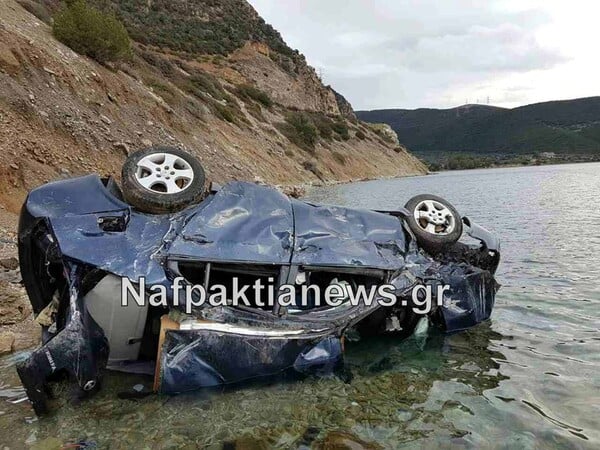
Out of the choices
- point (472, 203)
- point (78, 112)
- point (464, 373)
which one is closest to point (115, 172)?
point (78, 112)

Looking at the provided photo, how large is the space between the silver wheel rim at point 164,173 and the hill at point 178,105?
20.7 feet

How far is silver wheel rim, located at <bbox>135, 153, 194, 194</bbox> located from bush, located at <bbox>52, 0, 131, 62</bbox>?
16042 mm

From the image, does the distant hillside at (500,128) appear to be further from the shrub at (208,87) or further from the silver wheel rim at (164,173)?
the silver wheel rim at (164,173)

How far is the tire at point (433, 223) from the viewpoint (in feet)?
15.2

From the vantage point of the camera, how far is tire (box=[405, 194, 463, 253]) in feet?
15.2

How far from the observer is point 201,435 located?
3396 mm

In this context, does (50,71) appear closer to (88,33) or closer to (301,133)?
(88,33)

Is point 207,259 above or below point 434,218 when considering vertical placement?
below

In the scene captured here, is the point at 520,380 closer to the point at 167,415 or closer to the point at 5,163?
the point at 167,415

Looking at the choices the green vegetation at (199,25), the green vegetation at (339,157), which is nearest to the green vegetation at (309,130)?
the green vegetation at (339,157)

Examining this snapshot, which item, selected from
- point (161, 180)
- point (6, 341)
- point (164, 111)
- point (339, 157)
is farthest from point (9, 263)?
point (339, 157)

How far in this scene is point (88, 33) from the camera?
17844 mm

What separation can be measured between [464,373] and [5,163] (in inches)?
368

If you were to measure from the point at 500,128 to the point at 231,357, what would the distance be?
142 m
